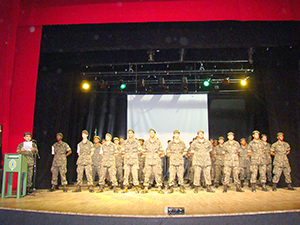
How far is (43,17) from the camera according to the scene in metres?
6.56

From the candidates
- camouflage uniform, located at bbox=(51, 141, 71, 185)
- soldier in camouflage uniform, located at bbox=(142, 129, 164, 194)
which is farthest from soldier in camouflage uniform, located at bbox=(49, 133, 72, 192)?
soldier in camouflage uniform, located at bbox=(142, 129, 164, 194)

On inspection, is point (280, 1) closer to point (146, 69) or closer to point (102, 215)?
point (146, 69)

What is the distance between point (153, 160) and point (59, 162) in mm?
2893

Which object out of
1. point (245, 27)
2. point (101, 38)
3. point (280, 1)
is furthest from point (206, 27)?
point (101, 38)

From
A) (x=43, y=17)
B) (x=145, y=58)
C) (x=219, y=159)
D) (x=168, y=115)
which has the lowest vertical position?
(x=219, y=159)

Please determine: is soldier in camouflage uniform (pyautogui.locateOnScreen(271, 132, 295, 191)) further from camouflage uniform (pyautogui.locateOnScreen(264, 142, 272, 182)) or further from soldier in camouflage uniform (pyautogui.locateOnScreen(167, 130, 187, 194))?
soldier in camouflage uniform (pyautogui.locateOnScreen(167, 130, 187, 194))

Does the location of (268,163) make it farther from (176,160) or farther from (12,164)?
(12,164)

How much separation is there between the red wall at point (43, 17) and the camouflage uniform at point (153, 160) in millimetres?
3373

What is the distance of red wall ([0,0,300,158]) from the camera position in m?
6.09

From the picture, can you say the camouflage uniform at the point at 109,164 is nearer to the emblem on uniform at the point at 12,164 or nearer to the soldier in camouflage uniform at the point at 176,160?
the soldier in camouflage uniform at the point at 176,160

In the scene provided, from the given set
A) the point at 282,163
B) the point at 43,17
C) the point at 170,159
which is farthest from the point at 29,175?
the point at 282,163

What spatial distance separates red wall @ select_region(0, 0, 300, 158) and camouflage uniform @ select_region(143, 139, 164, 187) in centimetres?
337

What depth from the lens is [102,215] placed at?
3.72m

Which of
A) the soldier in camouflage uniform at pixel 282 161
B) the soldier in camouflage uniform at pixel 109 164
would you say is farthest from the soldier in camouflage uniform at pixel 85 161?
the soldier in camouflage uniform at pixel 282 161
